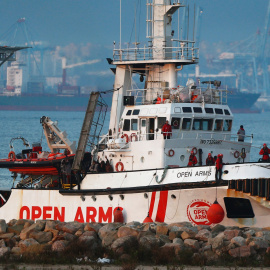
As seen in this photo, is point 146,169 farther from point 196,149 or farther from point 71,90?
point 71,90

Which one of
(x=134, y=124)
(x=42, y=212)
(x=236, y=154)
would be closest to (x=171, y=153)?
(x=134, y=124)

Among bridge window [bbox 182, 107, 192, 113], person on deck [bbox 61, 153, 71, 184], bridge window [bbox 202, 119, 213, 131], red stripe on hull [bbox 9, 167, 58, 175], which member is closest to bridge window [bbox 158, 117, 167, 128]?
bridge window [bbox 182, 107, 192, 113]

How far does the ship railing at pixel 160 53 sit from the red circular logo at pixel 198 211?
6452mm

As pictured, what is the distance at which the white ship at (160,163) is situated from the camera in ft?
74.3

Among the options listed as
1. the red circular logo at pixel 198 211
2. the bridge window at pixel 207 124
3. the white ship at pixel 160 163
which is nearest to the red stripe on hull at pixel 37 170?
the white ship at pixel 160 163

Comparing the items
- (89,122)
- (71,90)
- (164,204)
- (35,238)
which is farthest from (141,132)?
(71,90)

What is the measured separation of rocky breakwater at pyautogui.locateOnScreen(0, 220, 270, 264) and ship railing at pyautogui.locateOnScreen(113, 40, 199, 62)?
849 cm

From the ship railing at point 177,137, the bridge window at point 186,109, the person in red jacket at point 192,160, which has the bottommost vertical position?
the person in red jacket at point 192,160

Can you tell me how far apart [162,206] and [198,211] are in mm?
1104

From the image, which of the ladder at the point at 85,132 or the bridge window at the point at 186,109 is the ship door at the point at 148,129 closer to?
the bridge window at the point at 186,109

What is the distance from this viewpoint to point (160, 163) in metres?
24.8

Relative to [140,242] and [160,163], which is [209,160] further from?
[140,242]

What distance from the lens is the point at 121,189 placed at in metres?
24.0

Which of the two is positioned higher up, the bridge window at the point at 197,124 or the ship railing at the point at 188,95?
the ship railing at the point at 188,95
